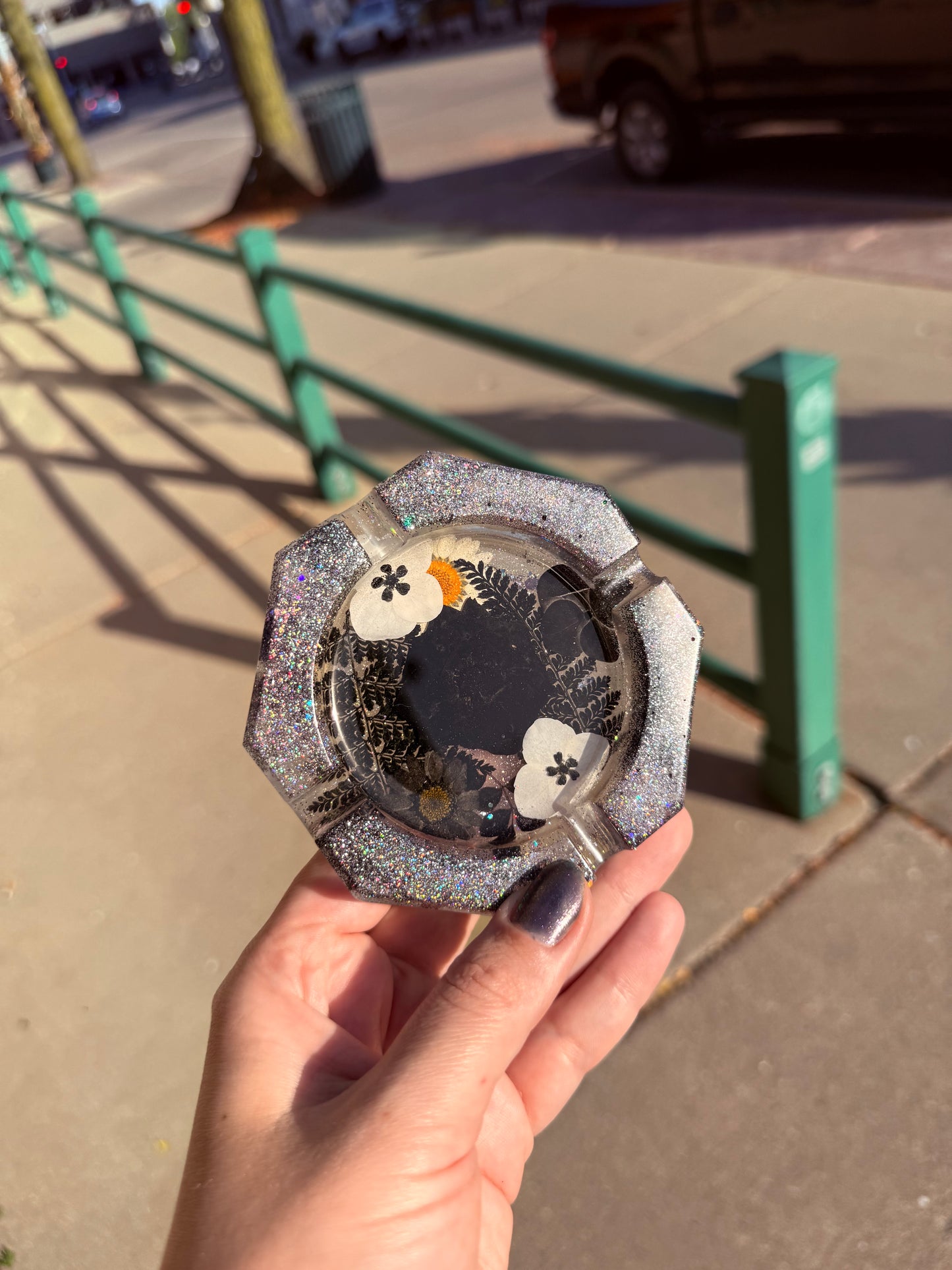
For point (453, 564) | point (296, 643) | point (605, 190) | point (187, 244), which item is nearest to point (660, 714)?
point (453, 564)

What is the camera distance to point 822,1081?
1882 millimetres

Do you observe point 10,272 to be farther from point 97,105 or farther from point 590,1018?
point 97,105

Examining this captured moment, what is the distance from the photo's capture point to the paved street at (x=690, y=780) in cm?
182

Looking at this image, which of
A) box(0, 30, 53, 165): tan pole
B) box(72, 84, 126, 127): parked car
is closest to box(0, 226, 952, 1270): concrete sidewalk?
box(0, 30, 53, 165): tan pole

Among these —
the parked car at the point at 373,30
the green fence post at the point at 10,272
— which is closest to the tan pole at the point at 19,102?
the green fence post at the point at 10,272

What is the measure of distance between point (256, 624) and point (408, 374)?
7.51 feet

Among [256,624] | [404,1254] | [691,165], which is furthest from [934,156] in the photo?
[404,1254]

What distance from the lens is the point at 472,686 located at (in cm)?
93

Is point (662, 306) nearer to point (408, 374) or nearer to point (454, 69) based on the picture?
point (408, 374)

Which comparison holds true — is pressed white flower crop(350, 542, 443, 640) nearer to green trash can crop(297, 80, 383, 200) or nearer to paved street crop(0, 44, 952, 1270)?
paved street crop(0, 44, 952, 1270)

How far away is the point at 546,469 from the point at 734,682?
0.71 m

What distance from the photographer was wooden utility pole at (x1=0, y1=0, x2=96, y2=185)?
1193cm

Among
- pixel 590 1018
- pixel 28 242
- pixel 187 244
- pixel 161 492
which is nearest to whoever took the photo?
pixel 590 1018

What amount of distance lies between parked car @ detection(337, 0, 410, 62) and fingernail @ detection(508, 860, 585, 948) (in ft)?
98.9
